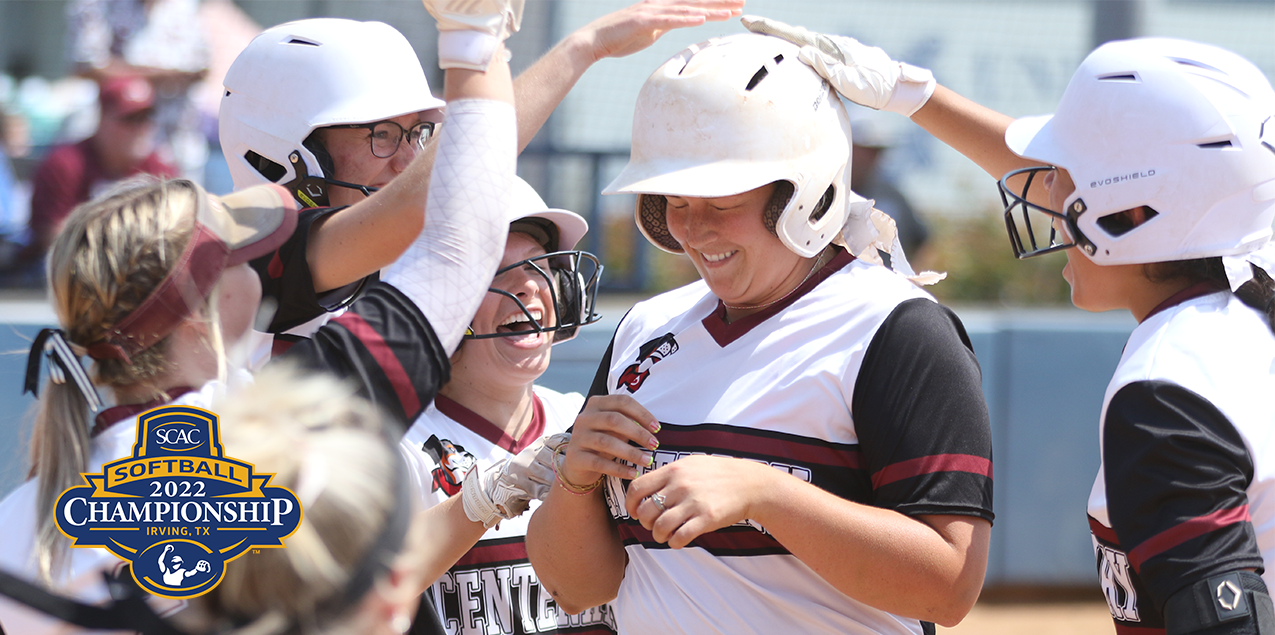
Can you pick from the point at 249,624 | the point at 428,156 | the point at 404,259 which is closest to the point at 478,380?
the point at 428,156

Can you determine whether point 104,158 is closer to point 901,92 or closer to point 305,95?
point 305,95

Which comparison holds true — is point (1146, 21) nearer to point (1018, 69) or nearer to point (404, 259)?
point (1018, 69)

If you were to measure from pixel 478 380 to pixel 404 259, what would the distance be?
1172mm

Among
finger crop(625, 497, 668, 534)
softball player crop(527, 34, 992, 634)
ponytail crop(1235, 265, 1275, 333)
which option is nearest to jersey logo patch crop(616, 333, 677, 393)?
softball player crop(527, 34, 992, 634)

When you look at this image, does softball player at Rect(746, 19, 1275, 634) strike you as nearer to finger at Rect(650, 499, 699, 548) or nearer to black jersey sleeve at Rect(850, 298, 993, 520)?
black jersey sleeve at Rect(850, 298, 993, 520)

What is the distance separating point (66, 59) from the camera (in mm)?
6895

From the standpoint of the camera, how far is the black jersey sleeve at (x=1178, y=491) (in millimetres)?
1678

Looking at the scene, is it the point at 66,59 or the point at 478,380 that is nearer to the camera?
the point at 478,380

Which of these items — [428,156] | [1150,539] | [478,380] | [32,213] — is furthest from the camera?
[32,213]

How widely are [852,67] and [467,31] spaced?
0.92 meters

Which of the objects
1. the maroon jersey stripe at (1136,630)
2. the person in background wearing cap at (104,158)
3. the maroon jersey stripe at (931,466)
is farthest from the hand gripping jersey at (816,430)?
the person in background wearing cap at (104,158)

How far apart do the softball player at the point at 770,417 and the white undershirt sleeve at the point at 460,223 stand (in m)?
0.45

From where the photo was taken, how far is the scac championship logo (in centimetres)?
128

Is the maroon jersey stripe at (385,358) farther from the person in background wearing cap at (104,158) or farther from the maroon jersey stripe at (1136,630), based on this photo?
the person in background wearing cap at (104,158)
